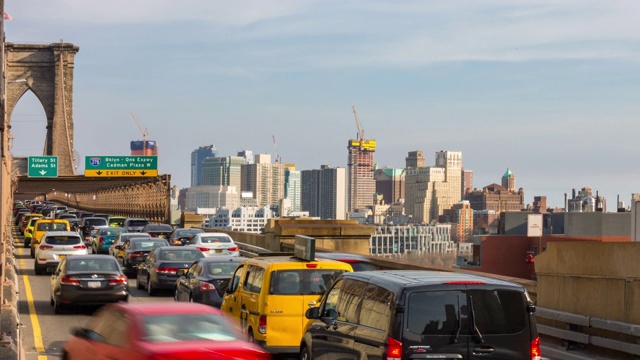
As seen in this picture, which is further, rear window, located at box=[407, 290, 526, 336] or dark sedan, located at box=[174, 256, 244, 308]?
dark sedan, located at box=[174, 256, 244, 308]

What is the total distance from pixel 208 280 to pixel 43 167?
298ft

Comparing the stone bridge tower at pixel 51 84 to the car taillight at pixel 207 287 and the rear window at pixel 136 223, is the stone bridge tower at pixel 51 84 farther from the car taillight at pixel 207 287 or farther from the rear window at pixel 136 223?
the car taillight at pixel 207 287

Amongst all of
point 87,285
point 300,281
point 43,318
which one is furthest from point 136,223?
point 300,281

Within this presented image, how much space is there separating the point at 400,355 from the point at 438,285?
797 millimetres

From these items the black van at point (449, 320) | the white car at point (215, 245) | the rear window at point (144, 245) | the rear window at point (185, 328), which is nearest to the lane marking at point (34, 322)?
the rear window at point (144, 245)

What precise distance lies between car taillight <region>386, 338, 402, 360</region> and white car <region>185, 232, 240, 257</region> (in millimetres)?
24552

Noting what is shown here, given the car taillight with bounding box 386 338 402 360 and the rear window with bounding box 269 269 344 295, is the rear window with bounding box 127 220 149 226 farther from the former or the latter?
the car taillight with bounding box 386 338 402 360

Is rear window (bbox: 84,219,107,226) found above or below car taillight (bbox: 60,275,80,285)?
above

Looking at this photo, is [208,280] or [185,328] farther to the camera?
[208,280]

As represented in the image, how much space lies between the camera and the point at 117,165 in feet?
336

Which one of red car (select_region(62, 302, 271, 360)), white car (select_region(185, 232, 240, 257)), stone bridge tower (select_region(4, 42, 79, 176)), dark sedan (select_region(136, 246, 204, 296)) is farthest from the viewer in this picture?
stone bridge tower (select_region(4, 42, 79, 176))

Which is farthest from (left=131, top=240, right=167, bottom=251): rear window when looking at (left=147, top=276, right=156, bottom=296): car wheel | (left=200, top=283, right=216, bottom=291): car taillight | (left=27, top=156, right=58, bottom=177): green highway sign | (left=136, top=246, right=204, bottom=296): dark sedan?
(left=27, top=156, right=58, bottom=177): green highway sign

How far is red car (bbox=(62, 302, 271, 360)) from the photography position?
10.6 meters

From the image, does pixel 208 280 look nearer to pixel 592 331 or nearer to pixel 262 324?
pixel 262 324
